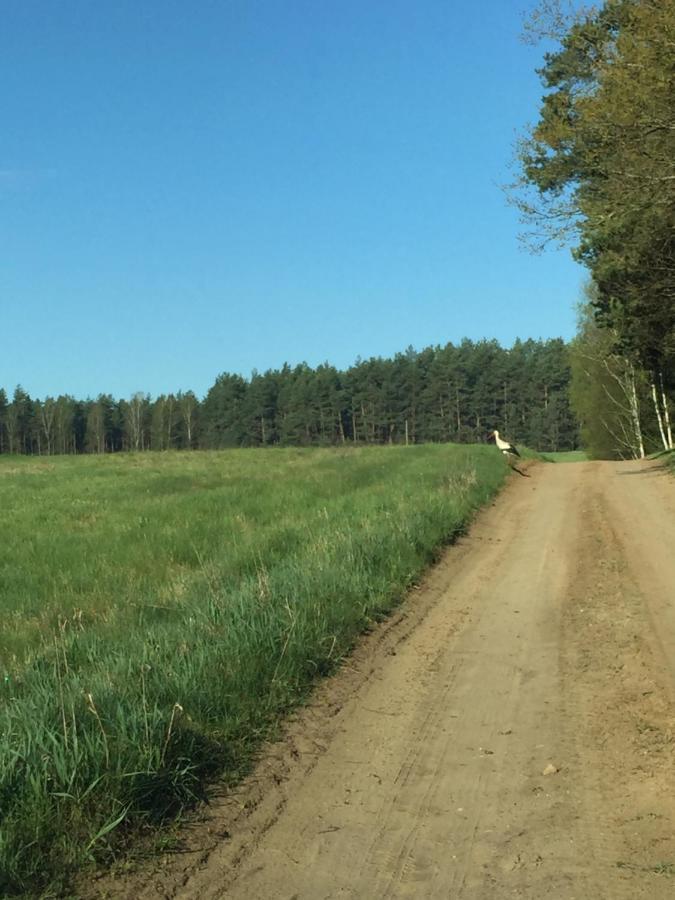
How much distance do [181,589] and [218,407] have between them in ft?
439

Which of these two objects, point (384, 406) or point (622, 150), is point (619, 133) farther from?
point (384, 406)

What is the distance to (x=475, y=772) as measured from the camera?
4961 mm

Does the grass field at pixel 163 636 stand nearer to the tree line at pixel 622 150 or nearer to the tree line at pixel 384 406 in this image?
the tree line at pixel 622 150

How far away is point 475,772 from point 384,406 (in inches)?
4878

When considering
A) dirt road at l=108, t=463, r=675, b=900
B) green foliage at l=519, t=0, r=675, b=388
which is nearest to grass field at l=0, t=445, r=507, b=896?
dirt road at l=108, t=463, r=675, b=900

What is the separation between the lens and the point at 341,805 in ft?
15.1

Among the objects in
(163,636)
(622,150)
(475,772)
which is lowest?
(475,772)

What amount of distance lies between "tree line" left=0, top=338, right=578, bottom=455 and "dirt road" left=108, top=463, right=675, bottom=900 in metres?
108

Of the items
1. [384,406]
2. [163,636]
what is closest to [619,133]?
[163,636]

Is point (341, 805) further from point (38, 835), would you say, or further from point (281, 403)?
point (281, 403)

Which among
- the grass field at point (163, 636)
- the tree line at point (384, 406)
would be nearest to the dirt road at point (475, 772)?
the grass field at point (163, 636)

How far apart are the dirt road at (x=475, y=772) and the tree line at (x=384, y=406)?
107793mm

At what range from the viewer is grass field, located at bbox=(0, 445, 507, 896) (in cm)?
420

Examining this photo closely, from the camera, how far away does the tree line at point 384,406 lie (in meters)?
120
